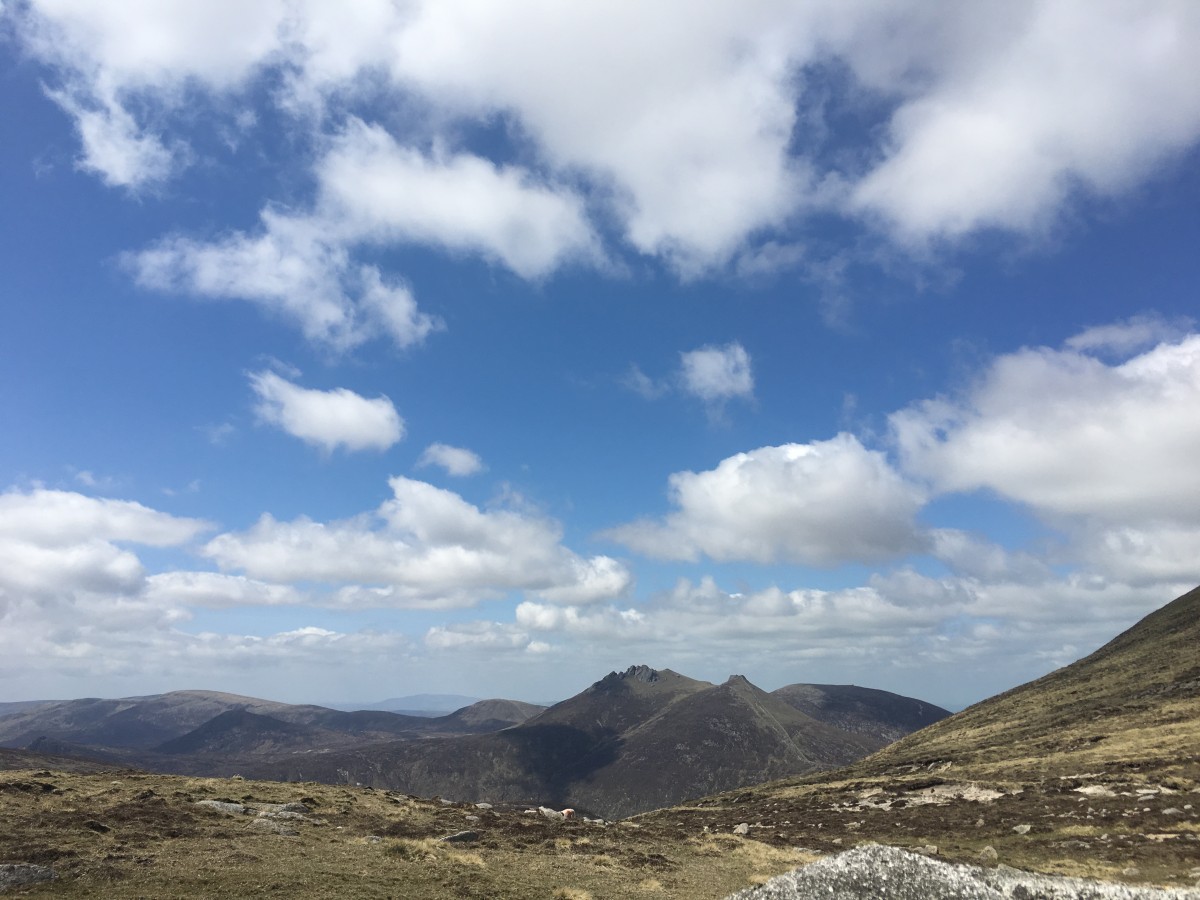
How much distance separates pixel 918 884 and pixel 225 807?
46.0 m

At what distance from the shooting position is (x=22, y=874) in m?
24.0

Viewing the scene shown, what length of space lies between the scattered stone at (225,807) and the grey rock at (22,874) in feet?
66.6

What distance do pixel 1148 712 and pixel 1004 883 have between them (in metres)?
105

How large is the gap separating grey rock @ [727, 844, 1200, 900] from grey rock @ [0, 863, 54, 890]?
2600 cm

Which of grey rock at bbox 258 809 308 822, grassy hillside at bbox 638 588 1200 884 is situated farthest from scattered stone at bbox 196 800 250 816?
grassy hillside at bbox 638 588 1200 884

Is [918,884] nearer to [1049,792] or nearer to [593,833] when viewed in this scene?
[593,833]

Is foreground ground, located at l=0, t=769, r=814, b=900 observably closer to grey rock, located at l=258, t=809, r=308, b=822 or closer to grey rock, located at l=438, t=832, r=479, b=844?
grey rock, located at l=258, t=809, r=308, b=822

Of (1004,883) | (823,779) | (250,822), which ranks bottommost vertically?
(823,779)

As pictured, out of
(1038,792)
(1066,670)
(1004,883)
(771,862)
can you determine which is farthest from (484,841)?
(1066,670)

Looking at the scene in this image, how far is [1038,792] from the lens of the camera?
63.0m

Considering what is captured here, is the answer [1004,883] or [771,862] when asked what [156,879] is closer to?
[1004,883]

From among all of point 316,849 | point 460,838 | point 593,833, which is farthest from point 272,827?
point 593,833

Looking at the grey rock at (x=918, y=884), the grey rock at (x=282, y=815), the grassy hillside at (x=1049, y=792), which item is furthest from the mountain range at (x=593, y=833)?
the grey rock at (x=282, y=815)

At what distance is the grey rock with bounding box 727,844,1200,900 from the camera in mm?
19344
